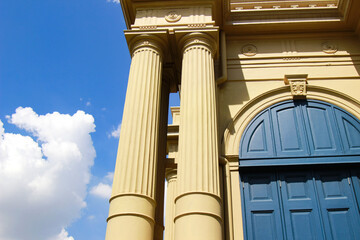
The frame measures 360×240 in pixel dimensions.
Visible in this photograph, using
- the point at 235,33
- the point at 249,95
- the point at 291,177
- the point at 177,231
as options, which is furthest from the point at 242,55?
the point at 177,231

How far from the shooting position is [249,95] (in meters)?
10.2

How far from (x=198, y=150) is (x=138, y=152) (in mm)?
1372

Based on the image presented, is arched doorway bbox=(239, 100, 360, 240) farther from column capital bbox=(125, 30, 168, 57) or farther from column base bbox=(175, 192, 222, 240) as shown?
column capital bbox=(125, 30, 168, 57)

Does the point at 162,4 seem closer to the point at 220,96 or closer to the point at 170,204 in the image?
the point at 220,96

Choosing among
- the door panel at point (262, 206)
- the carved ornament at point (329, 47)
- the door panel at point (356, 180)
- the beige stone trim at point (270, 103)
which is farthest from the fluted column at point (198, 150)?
the carved ornament at point (329, 47)

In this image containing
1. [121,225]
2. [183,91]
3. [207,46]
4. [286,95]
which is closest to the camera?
[121,225]

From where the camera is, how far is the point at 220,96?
407 inches

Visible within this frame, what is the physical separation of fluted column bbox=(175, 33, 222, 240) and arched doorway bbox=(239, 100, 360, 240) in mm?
1649

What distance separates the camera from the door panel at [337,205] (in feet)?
26.1

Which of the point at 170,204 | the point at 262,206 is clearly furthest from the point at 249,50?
the point at 170,204

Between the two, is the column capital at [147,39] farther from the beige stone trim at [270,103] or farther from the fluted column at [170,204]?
the fluted column at [170,204]

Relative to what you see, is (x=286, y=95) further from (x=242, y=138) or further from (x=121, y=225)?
(x=121, y=225)

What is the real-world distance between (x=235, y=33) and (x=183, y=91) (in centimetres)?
386

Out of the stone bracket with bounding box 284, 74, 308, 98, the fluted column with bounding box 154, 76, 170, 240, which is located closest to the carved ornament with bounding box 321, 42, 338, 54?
the stone bracket with bounding box 284, 74, 308, 98
